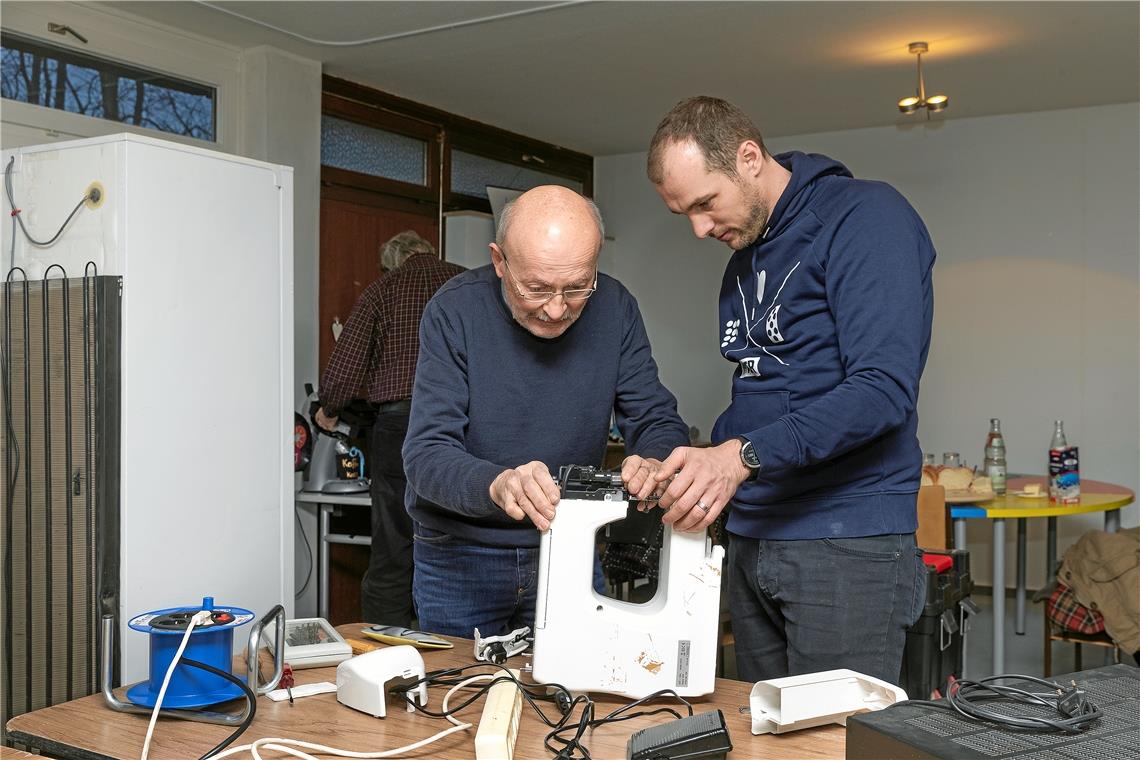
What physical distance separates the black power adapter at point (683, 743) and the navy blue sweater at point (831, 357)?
38cm

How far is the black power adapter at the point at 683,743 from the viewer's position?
44.6 inches

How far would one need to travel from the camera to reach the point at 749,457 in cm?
140

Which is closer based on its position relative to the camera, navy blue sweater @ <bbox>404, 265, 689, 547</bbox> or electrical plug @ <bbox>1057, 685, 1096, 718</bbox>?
electrical plug @ <bbox>1057, 685, 1096, 718</bbox>

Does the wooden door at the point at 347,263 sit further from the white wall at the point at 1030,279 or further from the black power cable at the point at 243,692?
the black power cable at the point at 243,692

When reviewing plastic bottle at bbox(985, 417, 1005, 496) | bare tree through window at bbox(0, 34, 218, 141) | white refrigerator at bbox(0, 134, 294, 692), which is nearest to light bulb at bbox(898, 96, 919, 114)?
plastic bottle at bbox(985, 417, 1005, 496)

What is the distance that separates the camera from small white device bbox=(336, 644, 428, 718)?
132cm

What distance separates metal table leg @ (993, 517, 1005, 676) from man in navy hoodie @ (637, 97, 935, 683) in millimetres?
2498

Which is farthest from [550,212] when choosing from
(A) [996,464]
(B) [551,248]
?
(A) [996,464]

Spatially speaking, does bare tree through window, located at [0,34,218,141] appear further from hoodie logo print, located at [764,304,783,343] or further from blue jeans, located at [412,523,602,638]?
hoodie logo print, located at [764,304,783,343]

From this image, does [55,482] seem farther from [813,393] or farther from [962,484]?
[962,484]

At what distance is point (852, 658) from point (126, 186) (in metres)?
2.00

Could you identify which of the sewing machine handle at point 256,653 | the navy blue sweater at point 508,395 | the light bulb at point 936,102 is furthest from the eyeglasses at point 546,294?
the light bulb at point 936,102

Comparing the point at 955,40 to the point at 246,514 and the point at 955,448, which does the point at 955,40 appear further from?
the point at 246,514

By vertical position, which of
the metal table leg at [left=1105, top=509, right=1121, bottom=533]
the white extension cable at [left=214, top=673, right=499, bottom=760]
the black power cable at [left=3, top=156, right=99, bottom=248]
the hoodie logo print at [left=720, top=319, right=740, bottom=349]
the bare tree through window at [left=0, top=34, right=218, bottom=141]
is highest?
the bare tree through window at [left=0, top=34, right=218, bottom=141]
